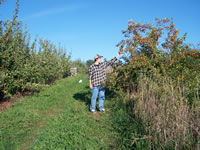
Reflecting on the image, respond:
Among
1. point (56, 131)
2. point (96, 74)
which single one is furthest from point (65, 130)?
point (96, 74)

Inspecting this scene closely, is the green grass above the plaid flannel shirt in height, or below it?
below

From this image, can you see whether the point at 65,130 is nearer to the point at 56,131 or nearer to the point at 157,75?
the point at 56,131

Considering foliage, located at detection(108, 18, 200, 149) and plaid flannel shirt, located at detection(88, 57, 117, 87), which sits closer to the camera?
foliage, located at detection(108, 18, 200, 149)

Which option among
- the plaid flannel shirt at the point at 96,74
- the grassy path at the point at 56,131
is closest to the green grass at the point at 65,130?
the grassy path at the point at 56,131

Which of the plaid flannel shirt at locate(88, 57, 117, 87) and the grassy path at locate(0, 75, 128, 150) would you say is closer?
the grassy path at locate(0, 75, 128, 150)

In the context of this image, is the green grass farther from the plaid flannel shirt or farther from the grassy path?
the plaid flannel shirt

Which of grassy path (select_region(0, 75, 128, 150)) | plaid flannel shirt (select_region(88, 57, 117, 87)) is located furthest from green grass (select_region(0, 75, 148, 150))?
plaid flannel shirt (select_region(88, 57, 117, 87))

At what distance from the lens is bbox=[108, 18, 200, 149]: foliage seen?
9.92ft

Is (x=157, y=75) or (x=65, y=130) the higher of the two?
(x=157, y=75)

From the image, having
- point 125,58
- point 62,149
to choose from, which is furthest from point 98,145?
point 125,58

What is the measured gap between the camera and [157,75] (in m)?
4.46

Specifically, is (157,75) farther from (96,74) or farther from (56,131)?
(56,131)

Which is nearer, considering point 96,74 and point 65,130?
point 65,130

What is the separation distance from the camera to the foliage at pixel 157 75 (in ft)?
9.92
